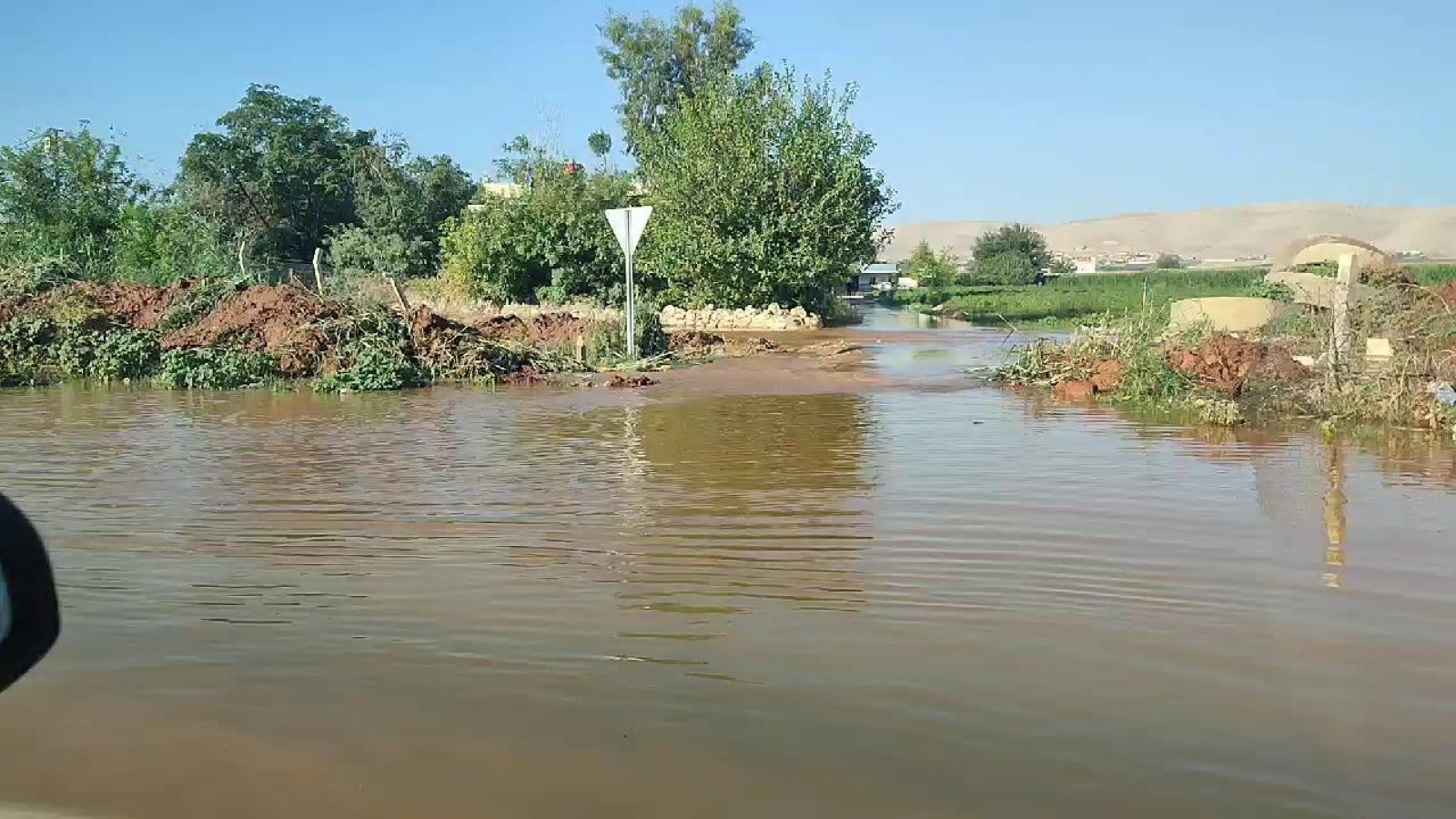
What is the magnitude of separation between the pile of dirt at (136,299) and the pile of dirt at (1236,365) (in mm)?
18084

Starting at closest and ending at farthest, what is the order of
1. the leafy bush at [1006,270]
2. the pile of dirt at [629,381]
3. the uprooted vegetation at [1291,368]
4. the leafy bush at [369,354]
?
the uprooted vegetation at [1291,368] → the leafy bush at [369,354] → the pile of dirt at [629,381] → the leafy bush at [1006,270]

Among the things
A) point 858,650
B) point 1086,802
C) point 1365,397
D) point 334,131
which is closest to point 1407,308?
point 1365,397

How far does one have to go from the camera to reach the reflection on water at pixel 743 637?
4.39 meters

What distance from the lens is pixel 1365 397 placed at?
46.3ft

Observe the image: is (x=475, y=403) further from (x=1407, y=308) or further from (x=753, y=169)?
(x=753, y=169)

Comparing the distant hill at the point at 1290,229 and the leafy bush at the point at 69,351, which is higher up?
the distant hill at the point at 1290,229

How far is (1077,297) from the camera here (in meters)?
62.0

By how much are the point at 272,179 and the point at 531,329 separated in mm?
35021

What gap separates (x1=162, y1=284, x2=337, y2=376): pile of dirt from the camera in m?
20.3

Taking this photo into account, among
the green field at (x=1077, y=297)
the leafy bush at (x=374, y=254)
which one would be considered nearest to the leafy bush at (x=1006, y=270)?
the green field at (x=1077, y=297)

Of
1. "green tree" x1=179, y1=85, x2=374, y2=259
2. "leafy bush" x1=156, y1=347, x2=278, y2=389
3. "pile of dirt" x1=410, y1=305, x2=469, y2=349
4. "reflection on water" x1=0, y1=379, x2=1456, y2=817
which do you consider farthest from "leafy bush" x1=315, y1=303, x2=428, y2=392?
"green tree" x1=179, y1=85, x2=374, y2=259

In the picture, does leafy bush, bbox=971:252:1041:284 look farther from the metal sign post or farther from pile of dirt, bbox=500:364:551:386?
pile of dirt, bbox=500:364:551:386

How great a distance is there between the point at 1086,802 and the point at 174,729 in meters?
3.56

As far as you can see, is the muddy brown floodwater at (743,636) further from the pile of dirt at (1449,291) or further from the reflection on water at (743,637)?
the pile of dirt at (1449,291)
